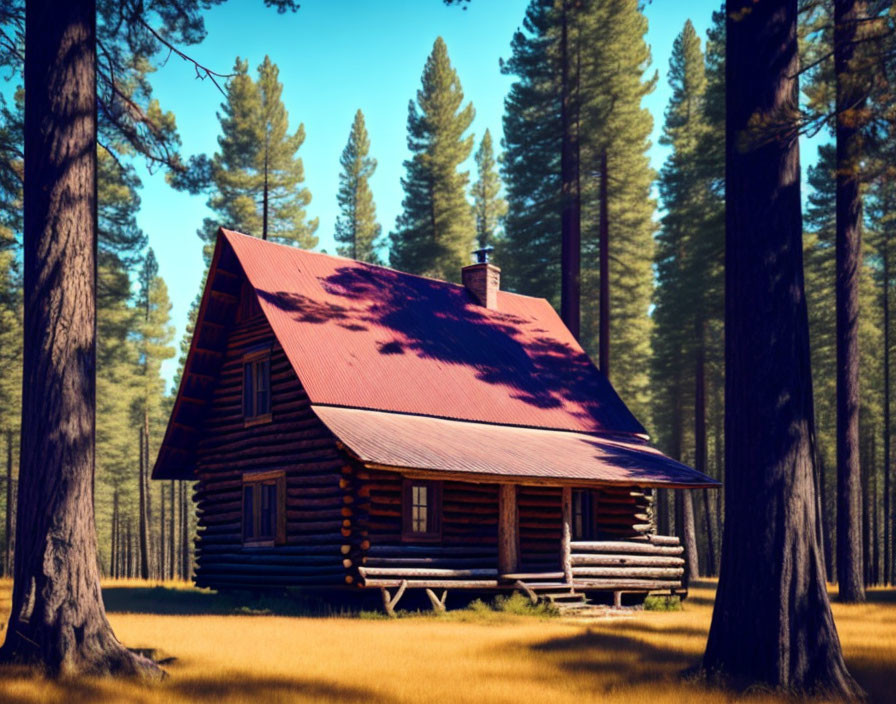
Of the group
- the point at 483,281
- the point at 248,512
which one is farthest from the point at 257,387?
the point at 483,281

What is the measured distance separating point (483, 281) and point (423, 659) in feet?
59.5

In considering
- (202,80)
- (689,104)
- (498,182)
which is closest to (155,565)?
(498,182)

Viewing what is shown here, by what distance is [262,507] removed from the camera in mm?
24375

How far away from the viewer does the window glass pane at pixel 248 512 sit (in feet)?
80.9

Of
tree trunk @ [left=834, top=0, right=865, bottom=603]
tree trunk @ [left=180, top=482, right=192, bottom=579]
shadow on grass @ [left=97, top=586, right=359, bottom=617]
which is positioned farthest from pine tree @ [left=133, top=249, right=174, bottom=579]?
tree trunk @ [left=834, top=0, right=865, bottom=603]

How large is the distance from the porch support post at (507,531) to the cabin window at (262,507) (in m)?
4.97

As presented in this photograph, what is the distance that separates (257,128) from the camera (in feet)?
143

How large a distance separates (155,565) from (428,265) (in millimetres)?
36294

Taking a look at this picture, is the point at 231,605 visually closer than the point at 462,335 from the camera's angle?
Yes

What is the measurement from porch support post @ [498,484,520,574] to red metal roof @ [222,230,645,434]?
90.4 inches

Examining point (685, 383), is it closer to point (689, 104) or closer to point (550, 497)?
point (689, 104)

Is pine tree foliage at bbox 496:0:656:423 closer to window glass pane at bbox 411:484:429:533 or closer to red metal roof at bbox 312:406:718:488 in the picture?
red metal roof at bbox 312:406:718:488

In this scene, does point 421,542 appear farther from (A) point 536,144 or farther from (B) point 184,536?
(B) point 184,536

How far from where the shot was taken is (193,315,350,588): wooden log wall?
2170 cm
